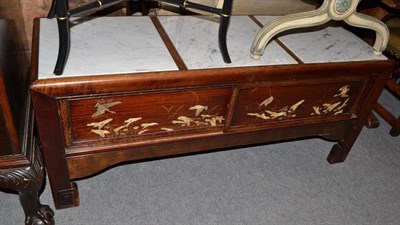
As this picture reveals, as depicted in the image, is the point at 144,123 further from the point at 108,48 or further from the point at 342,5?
the point at 342,5

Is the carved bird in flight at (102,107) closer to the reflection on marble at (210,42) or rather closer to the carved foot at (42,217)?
the reflection on marble at (210,42)

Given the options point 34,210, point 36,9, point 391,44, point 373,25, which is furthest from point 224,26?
point 391,44

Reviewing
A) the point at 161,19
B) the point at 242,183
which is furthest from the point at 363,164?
the point at 161,19

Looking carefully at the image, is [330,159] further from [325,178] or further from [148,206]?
[148,206]

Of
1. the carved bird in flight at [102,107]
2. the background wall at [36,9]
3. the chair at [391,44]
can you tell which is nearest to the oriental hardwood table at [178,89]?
the carved bird in flight at [102,107]

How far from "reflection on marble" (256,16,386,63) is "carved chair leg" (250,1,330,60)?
58mm

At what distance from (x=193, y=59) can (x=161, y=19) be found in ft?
1.00

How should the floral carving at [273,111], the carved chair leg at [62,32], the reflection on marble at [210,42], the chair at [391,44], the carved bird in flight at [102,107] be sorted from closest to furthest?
the carved chair leg at [62,32]
the carved bird in flight at [102,107]
the reflection on marble at [210,42]
the floral carving at [273,111]
the chair at [391,44]

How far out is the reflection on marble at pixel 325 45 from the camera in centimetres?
132

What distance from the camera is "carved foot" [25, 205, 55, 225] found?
47.3 inches

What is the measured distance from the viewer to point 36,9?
141cm

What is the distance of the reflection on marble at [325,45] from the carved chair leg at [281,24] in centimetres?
6

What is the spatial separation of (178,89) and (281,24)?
1.41ft

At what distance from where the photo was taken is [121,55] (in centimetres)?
115
